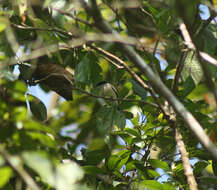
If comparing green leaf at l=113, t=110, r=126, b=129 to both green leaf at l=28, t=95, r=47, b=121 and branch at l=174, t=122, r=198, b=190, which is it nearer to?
branch at l=174, t=122, r=198, b=190

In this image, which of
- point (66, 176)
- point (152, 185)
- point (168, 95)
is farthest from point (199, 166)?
point (66, 176)

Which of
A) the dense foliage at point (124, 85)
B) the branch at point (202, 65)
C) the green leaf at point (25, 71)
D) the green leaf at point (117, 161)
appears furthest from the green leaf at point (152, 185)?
the green leaf at point (25, 71)

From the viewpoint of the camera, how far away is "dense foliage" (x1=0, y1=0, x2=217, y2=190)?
0.79m

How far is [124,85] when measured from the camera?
4.00 ft

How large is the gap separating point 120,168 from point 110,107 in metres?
0.21

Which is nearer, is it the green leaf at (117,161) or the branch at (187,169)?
the branch at (187,169)

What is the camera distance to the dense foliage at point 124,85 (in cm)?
79

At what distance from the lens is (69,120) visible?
7.15 feet

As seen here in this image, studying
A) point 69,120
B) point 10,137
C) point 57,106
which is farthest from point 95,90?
point 57,106

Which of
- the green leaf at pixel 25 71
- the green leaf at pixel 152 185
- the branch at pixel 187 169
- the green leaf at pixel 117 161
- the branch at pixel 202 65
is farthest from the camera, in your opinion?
the green leaf at pixel 25 71

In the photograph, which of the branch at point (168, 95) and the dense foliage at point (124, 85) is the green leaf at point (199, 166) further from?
the branch at point (168, 95)

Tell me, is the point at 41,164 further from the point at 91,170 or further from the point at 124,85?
the point at 124,85

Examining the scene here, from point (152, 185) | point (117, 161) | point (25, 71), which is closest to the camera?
point (152, 185)

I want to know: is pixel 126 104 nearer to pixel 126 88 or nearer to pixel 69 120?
pixel 126 88
